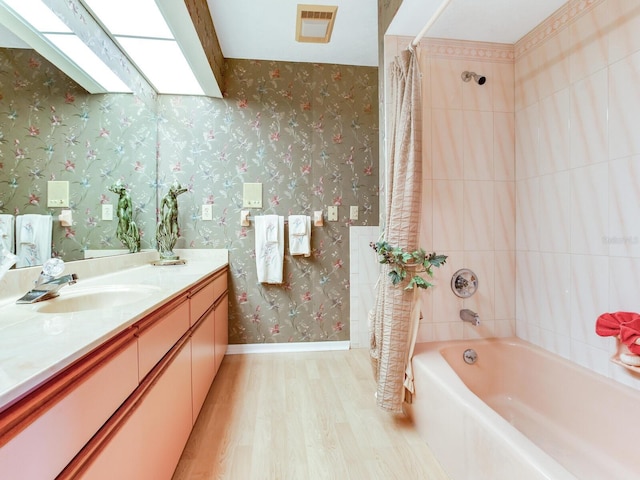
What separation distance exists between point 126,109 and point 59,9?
0.62 metres

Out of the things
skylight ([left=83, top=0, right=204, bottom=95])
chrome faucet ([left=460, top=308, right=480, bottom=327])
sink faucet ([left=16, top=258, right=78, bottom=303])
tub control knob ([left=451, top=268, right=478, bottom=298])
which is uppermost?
skylight ([left=83, top=0, right=204, bottom=95])

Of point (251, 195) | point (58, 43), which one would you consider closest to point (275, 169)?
point (251, 195)

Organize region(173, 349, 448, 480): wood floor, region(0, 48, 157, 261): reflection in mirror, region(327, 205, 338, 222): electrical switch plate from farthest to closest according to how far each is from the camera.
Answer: region(327, 205, 338, 222): electrical switch plate, region(173, 349, 448, 480): wood floor, region(0, 48, 157, 261): reflection in mirror

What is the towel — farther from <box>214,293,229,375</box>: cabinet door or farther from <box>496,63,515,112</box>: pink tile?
<box>496,63,515,112</box>: pink tile

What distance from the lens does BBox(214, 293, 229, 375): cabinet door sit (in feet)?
6.13

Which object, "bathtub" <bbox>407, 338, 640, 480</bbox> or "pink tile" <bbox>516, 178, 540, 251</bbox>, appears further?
"pink tile" <bbox>516, 178, 540, 251</bbox>

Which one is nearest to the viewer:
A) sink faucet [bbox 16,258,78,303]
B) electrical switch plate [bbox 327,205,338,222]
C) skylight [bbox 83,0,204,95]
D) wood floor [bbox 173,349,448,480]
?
sink faucet [bbox 16,258,78,303]

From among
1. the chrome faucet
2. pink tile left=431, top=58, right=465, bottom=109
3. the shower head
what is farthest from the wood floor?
the shower head

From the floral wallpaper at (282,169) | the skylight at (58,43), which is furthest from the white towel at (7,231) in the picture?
the floral wallpaper at (282,169)

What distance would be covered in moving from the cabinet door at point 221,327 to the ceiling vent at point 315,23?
1.89 m

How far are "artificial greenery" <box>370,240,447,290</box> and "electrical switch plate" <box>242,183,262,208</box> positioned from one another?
126 cm

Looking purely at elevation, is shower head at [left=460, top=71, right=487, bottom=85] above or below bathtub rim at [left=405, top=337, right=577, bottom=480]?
above

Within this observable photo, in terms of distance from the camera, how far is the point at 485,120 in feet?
5.30

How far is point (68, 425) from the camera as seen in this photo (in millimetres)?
528
